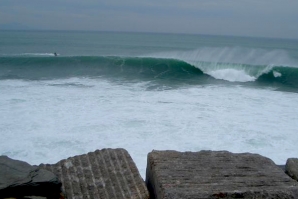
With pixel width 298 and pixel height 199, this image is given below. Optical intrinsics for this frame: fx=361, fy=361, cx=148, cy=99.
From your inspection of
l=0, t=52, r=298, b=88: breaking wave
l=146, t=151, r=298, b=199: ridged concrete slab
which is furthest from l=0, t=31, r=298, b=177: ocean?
l=146, t=151, r=298, b=199: ridged concrete slab

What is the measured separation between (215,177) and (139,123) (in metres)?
6.11

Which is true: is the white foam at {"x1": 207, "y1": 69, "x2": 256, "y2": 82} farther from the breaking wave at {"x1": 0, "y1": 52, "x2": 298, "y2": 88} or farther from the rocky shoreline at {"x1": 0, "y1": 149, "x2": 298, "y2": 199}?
the rocky shoreline at {"x1": 0, "y1": 149, "x2": 298, "y2": 199}

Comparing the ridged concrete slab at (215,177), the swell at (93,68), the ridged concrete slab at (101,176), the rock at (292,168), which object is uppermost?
the ridged concrete slab at (215,177)

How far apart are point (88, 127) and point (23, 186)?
582cm

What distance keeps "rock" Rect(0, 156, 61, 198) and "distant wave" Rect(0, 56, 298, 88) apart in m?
15.3

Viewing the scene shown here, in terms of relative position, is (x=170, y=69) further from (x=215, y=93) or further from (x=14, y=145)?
(x=14, y=145)

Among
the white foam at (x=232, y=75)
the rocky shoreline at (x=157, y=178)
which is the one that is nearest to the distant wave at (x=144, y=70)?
the white foam at (x=232, y=75)

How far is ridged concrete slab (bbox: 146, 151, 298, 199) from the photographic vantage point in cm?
187

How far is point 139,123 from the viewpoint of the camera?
26.7 ft

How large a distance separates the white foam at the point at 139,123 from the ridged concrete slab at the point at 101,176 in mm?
2832

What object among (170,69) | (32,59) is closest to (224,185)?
(170,69)

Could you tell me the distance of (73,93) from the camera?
12086 mm

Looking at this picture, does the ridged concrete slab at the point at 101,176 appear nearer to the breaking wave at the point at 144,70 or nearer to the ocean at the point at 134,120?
the ocean at the point at 134,120

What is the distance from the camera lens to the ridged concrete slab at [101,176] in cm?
212
